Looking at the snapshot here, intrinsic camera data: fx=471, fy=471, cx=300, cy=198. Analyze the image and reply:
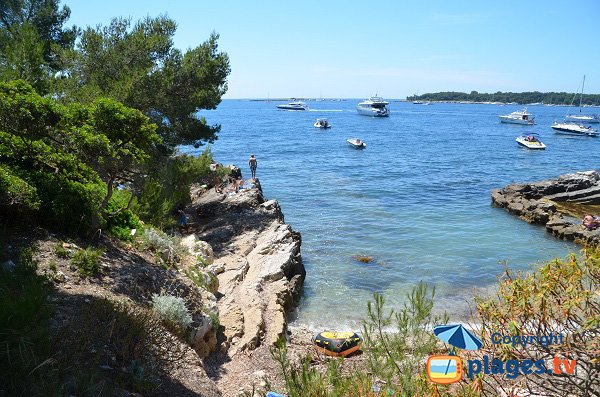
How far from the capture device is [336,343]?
1139 centimetres

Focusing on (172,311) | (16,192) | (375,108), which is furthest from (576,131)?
(16,192)

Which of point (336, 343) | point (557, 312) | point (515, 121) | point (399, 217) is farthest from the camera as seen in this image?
point (515, 121)

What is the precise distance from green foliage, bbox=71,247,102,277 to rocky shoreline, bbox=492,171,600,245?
74.2ft

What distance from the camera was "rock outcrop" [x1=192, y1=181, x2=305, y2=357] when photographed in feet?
38.2

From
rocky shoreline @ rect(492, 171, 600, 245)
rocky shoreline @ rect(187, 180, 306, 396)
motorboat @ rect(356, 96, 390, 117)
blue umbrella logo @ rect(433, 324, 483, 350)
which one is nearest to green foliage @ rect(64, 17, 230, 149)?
rocky shoreline @ rect(187, 180, 306, 396)

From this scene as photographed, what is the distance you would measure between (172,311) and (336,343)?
433cm

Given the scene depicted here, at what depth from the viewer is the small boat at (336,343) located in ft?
35.7

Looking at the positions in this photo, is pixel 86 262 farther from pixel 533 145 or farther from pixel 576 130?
pixel 576 130

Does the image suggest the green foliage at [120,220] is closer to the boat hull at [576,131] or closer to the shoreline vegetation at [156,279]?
the shoreline vegetation at [156,279]

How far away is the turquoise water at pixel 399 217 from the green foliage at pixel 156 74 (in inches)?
308

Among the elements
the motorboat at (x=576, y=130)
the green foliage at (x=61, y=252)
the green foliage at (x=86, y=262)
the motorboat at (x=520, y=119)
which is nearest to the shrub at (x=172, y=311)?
the green foliage at (x=86, y=262)

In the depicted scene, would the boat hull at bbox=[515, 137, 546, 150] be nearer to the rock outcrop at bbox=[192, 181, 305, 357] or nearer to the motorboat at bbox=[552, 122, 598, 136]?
the motorboat at bbox=[552, 122, 598, 136]

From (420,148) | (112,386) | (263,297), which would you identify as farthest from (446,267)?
(420,148)

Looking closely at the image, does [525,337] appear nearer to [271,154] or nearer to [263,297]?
[263,297]
